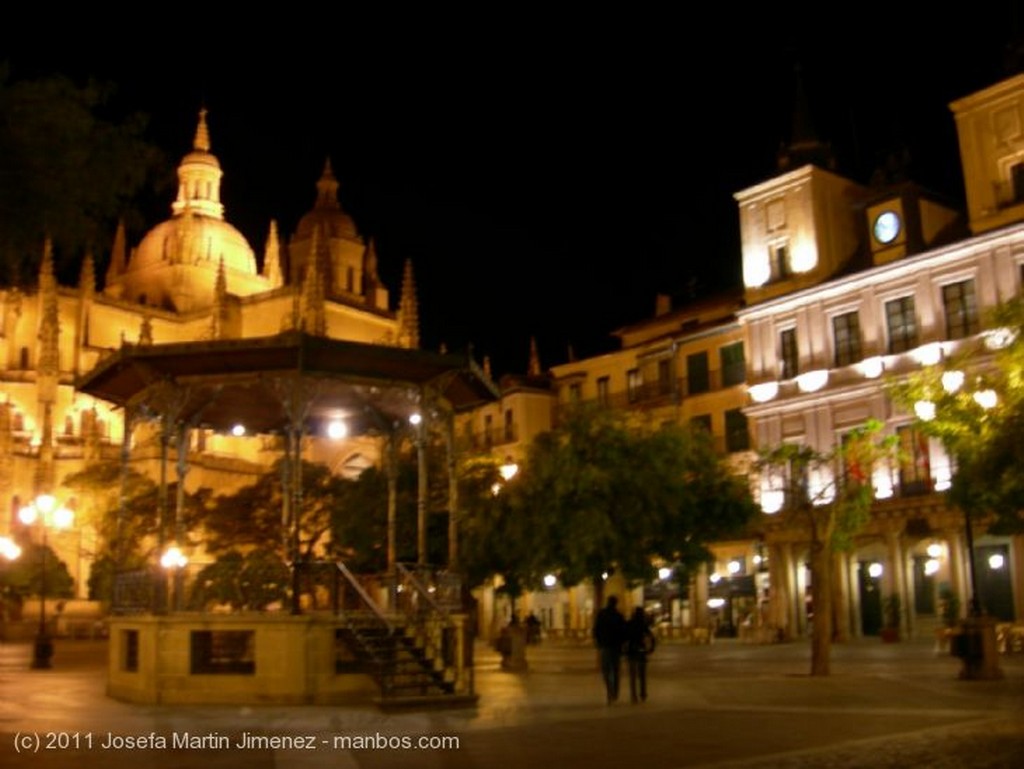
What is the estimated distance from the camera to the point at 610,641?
18.3 meters

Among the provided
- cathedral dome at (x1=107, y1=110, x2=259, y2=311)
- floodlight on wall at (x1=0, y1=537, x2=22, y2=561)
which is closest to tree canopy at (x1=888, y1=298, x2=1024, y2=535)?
floodlight on wall at (x1=0, y1=537, x2=22, y2=561)

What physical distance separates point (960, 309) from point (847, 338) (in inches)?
183

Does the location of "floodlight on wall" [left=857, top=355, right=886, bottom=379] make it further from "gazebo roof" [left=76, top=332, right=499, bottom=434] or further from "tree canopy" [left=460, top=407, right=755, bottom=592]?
"gazebo roof" [left=76, top=332, right=499, bottom=434]

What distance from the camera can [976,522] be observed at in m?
36.4

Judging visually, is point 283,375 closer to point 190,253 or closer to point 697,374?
point 697,374

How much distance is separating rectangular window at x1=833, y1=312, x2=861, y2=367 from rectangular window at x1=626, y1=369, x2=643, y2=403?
471 inches

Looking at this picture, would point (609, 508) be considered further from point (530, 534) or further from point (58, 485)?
point (58, 485)

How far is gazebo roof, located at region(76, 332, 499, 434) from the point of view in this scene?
1991cm

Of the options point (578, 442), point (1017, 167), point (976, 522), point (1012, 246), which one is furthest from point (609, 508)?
point (1017, 167)

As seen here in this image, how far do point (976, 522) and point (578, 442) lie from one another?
14.1 metres

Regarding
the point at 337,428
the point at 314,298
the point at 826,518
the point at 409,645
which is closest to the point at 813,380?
the point at 826,518

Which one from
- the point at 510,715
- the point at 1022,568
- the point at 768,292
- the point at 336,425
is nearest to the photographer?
the point at 510,715

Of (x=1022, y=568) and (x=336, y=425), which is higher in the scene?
(x=336, y=425)

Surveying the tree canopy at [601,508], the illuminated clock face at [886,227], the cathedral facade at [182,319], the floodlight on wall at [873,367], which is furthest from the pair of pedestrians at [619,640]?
the cathedral facade at [182,319]
